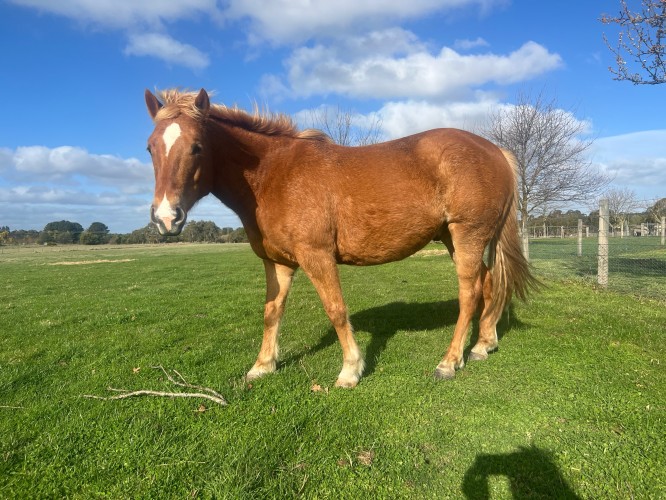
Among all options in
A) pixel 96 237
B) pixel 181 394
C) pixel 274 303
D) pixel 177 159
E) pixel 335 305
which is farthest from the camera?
pixel 96 237

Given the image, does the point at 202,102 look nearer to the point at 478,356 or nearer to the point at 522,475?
the point at 522,475

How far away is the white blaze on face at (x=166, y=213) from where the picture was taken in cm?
358

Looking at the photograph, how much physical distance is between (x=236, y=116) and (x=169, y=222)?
1.85 m

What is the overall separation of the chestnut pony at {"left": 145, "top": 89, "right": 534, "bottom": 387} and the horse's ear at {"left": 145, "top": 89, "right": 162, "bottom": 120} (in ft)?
0.04

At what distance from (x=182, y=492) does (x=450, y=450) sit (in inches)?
81.1

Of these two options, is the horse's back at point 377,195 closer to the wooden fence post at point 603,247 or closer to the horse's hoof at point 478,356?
the horse's hoof at point 478,356

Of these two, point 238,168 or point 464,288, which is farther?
point 464,288

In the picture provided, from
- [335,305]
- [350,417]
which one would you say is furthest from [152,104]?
[350,417]

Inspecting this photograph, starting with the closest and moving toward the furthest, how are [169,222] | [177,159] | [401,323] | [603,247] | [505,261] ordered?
[169,222], [177,159], [505,261], [401,323], [603,247]

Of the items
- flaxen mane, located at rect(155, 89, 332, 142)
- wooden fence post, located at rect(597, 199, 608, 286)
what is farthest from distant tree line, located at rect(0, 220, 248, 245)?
flaxen mane, located at rect(155, 89, 332, 142)

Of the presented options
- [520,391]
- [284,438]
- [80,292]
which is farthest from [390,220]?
[80,292]

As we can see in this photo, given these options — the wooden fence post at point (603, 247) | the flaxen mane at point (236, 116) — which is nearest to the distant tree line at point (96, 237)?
the wooden fence post at point (603, 247)

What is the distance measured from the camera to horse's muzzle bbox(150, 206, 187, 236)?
3582 mm

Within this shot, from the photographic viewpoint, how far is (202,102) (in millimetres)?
4090
